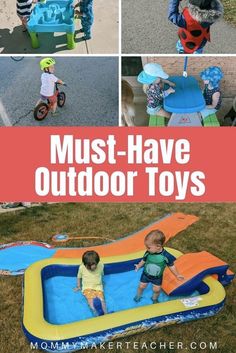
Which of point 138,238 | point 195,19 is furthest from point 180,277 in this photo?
point 195,19

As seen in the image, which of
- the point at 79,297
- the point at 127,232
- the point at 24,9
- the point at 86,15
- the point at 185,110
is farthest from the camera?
the point at 127,232

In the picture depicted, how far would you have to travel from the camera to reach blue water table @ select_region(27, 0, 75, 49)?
6.59 metres

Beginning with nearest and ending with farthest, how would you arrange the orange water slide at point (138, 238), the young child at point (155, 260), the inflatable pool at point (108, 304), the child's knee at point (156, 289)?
the inflatable pool at point (108, 304) < the young child at point (155, 260) < the child's knee at point (156, 289) < the orange water slide at point (138, 238)

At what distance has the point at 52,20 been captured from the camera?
22.0 feet

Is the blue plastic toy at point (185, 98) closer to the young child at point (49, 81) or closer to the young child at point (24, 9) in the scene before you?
the young child at point (49, 81)

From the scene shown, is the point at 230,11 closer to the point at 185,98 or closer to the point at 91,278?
the point at 185,98

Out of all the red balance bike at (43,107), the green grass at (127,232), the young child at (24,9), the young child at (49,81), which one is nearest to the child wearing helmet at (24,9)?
the young child at (24,9)

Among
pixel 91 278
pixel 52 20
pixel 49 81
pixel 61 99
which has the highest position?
pixel 52 20

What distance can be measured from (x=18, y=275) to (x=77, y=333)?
167cm

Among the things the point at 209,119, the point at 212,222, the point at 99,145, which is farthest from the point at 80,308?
the point at 209,119

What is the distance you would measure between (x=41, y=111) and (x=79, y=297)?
281cm

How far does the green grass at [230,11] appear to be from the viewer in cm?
755

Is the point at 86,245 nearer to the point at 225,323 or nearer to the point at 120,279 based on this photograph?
the point at 120,279

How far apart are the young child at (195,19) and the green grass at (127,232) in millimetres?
2855
